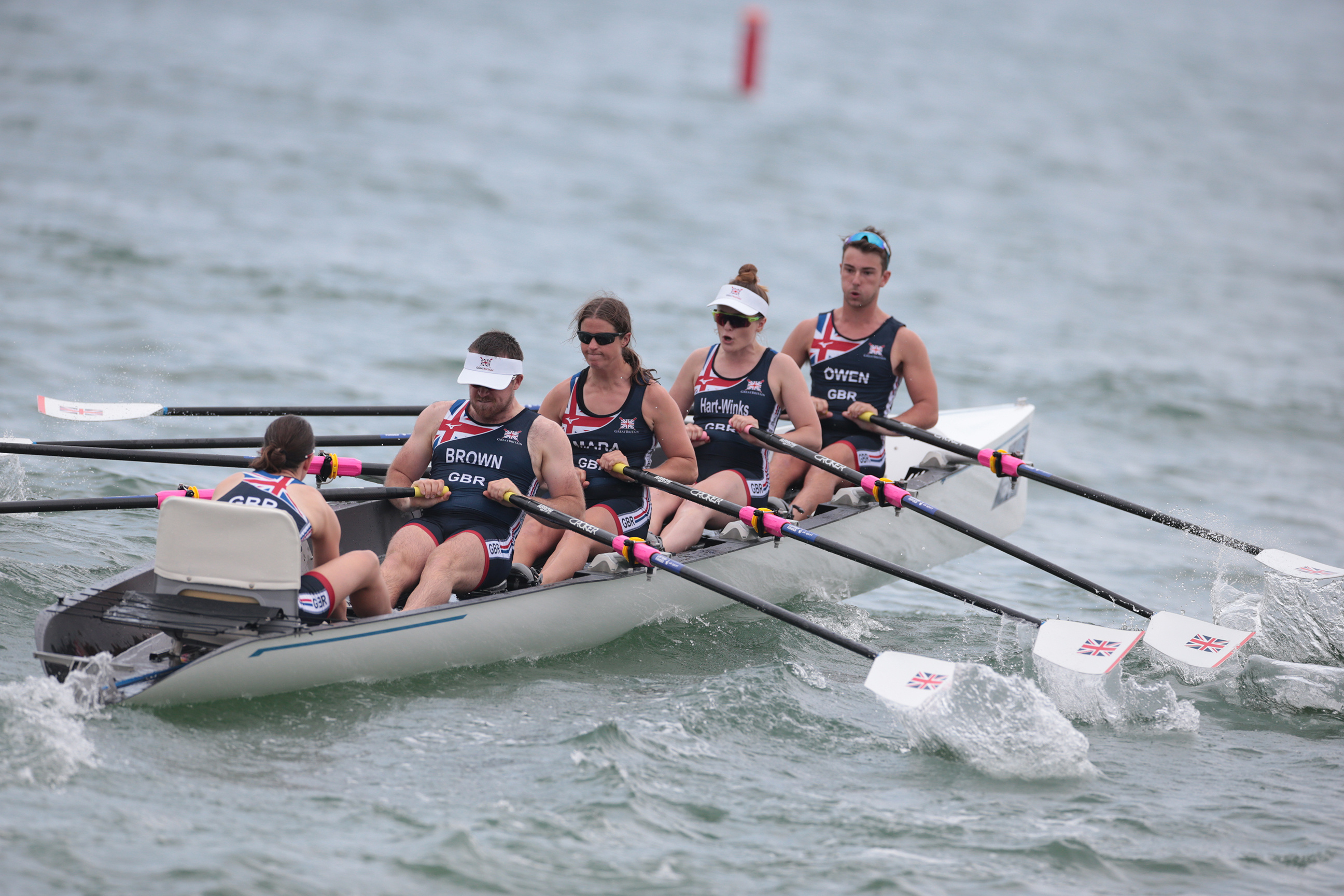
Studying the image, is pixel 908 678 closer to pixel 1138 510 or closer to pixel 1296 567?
pixel 1138 510

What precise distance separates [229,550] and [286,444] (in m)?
0.48

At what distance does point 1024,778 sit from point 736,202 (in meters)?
21.2

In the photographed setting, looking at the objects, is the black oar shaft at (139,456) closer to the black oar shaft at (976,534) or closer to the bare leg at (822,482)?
the black oar shaft at (976,534)

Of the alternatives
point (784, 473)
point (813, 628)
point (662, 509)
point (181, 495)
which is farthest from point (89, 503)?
point (784, 473)

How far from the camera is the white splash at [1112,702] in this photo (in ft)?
21.3

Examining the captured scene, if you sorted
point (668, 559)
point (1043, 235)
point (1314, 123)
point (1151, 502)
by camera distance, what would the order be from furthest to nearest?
point (1314, 123)
point (1043, 235)
point (1151, 502)
point (668, 559)

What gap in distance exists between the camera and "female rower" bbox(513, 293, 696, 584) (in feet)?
22.7

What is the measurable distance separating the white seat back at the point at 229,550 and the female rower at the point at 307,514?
0.41 ft

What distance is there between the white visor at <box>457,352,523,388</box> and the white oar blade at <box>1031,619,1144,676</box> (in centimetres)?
302

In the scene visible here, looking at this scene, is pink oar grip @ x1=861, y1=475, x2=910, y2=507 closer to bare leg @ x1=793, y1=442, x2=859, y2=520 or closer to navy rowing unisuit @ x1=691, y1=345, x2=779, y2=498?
bare leg @ x1=793, y1=442, x2=859, y2=520

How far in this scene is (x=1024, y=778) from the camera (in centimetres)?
573

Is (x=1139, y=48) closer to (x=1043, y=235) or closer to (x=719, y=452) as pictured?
(x=1043, y=235)

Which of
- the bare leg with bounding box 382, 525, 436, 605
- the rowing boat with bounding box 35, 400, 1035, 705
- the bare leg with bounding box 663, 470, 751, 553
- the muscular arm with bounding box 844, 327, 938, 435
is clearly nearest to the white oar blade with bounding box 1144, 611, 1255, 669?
the rowing boat with bounding box 35, 400, 1035, 705

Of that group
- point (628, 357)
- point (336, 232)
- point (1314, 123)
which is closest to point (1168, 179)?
point (1314, 123)
